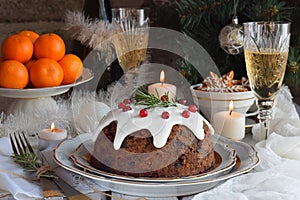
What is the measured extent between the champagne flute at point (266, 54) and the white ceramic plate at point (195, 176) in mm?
166

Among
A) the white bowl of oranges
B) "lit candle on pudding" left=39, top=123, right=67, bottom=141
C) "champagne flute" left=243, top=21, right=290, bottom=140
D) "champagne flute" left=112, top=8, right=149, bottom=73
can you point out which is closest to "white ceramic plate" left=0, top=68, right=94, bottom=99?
the white bowl of oranges

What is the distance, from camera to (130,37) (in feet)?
4.47

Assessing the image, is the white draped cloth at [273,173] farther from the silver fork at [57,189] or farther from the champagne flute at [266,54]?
the silver fork at [57,189]

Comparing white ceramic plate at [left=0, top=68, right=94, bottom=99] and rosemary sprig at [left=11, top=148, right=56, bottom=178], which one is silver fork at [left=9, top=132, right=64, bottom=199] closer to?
rosemary sprig at [left=11, top=148, right=56, bottom=178]

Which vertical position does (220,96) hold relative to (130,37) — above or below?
below

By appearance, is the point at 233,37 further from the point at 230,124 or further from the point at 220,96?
the point at 230,124

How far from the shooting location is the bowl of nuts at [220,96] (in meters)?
1.14

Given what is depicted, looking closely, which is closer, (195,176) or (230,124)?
(195,176)

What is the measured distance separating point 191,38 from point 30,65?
0.49m

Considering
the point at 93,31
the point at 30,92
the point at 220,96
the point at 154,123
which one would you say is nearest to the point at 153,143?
the point at 154,123

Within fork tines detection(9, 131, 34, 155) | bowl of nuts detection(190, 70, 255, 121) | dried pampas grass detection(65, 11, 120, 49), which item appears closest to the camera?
fork tines detection(9, 131, 34, 155)

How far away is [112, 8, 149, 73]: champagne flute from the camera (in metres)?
1.34

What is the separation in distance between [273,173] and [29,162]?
0.42 m

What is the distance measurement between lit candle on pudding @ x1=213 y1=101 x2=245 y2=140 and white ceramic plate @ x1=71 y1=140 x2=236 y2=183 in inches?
4.6
